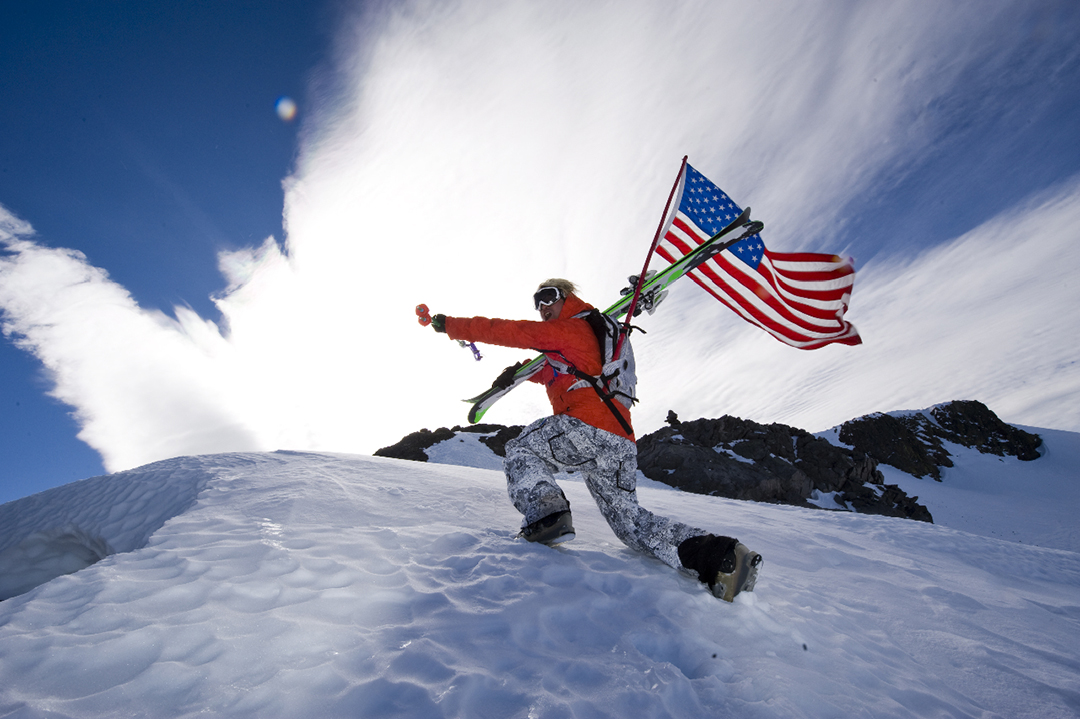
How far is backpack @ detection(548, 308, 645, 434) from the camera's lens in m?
3.20

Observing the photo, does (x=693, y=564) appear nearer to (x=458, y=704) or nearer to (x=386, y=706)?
(x=458, y=704)

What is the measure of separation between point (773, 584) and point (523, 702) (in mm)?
2406

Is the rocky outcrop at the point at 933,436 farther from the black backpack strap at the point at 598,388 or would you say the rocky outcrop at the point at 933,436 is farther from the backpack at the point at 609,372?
the black backpack strap at the point at 598,388

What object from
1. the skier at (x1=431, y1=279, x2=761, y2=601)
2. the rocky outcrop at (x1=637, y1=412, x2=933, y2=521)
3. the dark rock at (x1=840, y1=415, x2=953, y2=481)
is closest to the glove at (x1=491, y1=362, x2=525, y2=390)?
the skier at (x1=431, y1=279, x2=761, y2=601)

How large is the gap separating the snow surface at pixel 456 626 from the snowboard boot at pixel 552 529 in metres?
0.10

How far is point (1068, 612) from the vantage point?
3338 mm

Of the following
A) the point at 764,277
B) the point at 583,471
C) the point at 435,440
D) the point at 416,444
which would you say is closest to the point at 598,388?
the point at 583,471

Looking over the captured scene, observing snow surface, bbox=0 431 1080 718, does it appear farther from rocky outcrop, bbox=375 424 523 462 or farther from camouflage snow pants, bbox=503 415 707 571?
rocky outcrop, bbox=375 424 523 462

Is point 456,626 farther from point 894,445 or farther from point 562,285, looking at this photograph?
point 894,445

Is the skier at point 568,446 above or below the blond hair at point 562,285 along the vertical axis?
below

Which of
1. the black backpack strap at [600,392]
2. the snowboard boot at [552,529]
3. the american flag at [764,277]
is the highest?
the american flag at [764,277]

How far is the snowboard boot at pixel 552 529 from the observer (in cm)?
294

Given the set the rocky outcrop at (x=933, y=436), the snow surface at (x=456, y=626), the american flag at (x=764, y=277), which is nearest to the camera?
the snow surface at (x=456, y=626)

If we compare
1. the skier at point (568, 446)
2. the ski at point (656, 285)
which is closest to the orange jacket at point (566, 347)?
the skier at point (568, 446)
